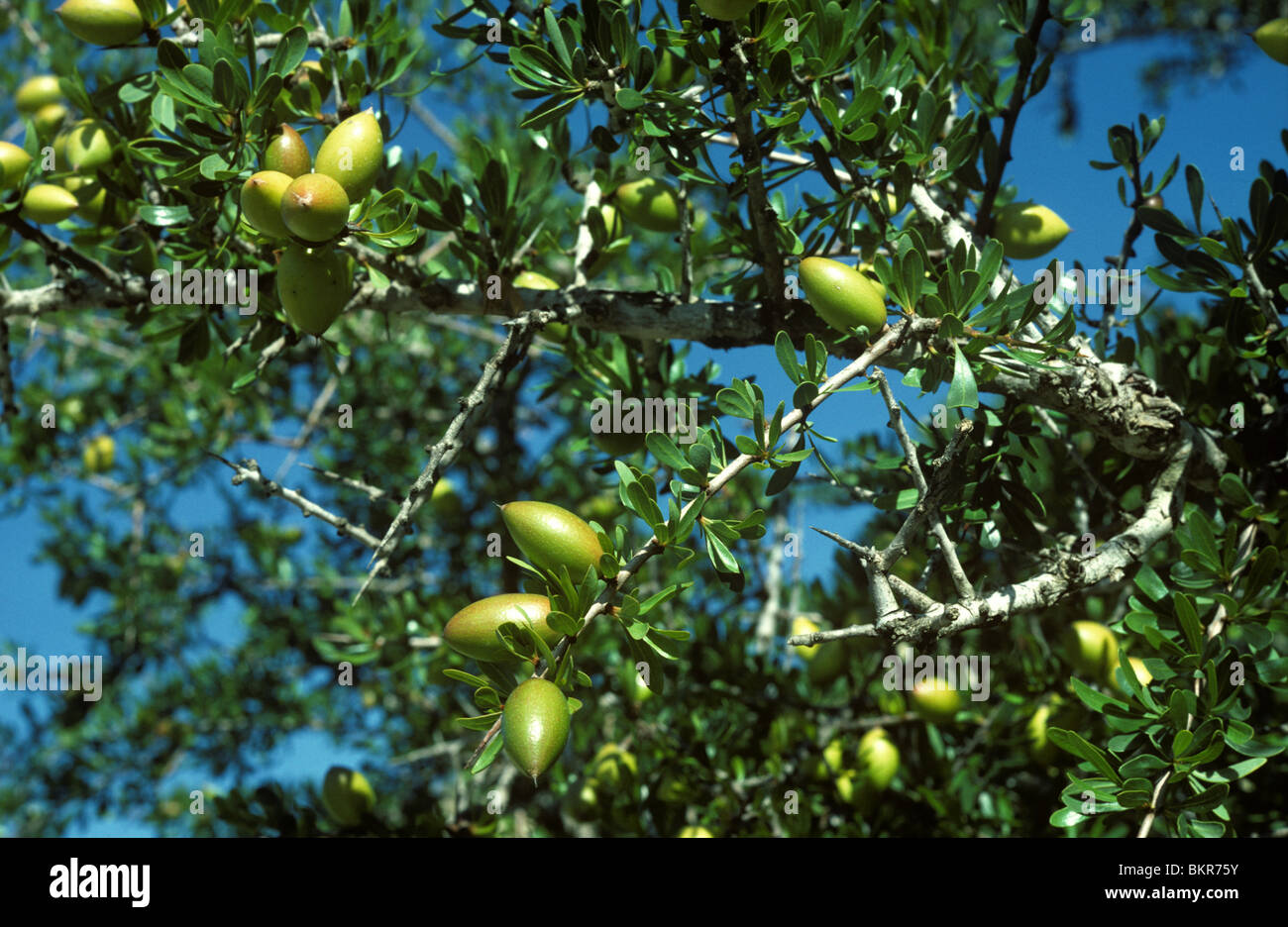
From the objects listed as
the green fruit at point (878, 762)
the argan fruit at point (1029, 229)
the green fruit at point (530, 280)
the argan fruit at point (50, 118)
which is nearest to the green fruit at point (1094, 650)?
the green fruit at point (878, 762)

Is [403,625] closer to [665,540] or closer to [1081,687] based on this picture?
[665,540]

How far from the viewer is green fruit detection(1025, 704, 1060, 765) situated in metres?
2.10

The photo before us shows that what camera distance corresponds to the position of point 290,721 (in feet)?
A: 12.1

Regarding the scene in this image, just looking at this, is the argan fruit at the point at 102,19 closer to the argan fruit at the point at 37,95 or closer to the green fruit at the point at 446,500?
the argan fruit at the point at 37,95

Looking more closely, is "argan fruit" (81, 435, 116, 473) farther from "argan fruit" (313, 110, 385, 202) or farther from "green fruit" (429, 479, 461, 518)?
"argan fruit" (313, 110, 385, 202)

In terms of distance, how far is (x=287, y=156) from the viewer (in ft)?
4.43

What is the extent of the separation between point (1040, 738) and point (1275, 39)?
1.47m

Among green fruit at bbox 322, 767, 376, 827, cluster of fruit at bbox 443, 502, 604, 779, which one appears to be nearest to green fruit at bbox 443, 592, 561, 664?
cluster of fruit at bbox 443, 502, 604, 779

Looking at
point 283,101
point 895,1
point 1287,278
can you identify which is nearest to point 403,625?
point 283,101

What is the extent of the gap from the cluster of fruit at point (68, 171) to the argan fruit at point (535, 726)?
55.6 inches

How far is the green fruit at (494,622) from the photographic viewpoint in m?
1.16

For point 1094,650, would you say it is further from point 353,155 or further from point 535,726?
point 353,155

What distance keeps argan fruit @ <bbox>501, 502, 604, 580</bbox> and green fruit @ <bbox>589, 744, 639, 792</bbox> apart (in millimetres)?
1199

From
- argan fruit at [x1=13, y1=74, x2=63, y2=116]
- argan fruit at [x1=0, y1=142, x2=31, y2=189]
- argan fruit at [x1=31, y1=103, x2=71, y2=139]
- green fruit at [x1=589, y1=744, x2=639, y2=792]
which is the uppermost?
argan fruit at [x1=13, y1=74, x2=63, y2=116]
